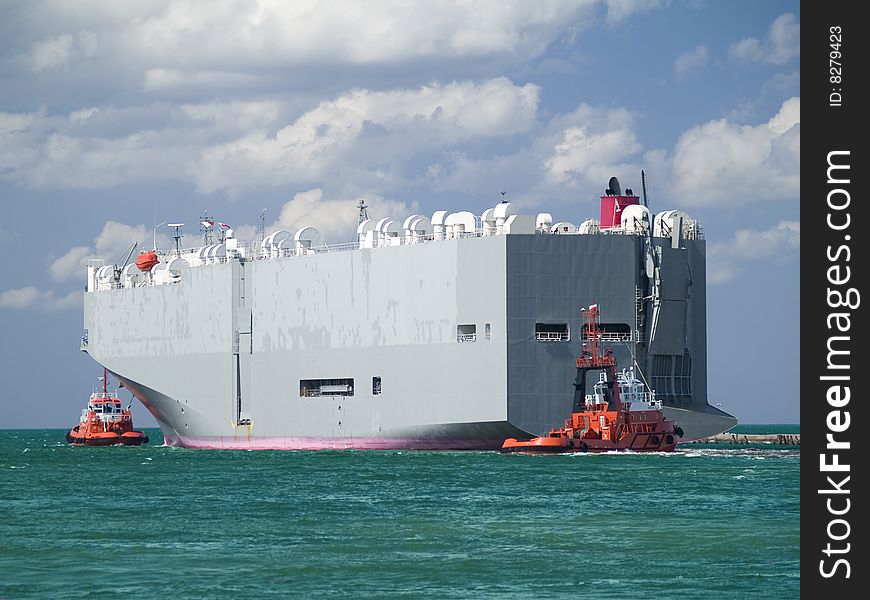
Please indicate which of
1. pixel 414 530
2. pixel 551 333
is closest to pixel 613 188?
pixel 551 333

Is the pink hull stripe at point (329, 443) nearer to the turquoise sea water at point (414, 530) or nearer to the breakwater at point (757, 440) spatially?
the turquoise sea water at point (414, 530)

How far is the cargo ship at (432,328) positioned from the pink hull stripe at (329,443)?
0.09 meters

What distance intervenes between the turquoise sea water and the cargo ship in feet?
14.8

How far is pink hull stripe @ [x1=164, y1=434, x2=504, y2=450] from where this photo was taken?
68.9m

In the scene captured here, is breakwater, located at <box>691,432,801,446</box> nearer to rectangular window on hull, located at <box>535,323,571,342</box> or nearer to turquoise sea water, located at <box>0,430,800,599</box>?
rectangular window on hull, located at <box>535,323,571,342</box>

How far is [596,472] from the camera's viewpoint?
55.7 meters

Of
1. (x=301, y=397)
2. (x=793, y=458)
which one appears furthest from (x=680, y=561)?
(x=301, y=397)

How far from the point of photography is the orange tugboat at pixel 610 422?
62531 millimetres

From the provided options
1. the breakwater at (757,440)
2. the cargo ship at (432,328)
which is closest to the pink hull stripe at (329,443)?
the cargo ship at (432,328)

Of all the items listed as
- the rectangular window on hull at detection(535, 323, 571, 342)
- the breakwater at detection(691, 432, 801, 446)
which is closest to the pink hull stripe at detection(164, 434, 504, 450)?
the rectangular window on hull at detection(535, 323, 571, 342)

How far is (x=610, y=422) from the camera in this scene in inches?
2466

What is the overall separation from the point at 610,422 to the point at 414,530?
2473 cm

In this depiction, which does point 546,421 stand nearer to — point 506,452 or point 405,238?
point 506,452

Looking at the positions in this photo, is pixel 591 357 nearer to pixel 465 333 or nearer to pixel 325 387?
pixel 465 333
